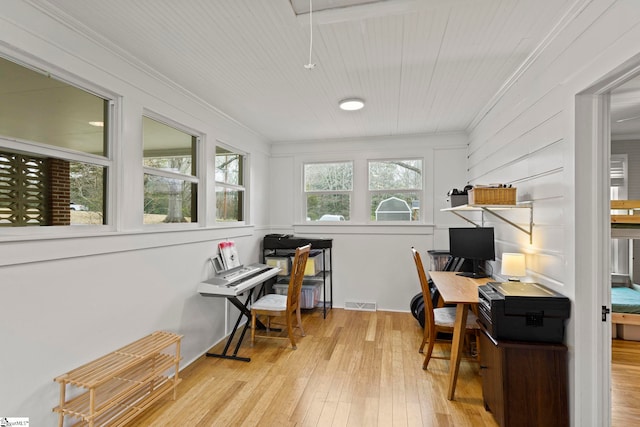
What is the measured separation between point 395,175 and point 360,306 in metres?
1.95

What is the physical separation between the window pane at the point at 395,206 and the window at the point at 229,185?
1877 mm

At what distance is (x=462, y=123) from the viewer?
3.90m

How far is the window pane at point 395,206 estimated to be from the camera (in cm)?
451

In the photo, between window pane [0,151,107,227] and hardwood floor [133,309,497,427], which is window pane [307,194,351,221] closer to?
hardwood floor [133,309,497,427]

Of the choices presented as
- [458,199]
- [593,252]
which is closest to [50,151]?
[593,252]

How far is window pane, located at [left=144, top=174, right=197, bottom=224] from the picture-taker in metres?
2.59

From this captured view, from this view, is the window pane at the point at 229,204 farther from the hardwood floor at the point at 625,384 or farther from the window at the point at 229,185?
the hardwood floor at the point at 625,384

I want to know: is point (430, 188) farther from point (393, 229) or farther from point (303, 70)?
point (303, 70)

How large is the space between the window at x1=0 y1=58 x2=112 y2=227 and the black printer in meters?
2.63

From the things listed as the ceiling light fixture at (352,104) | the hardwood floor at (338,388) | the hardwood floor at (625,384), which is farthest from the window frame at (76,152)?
the hardwood floor at (625,384)

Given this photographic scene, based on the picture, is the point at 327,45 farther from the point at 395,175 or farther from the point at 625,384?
the point at 625,384

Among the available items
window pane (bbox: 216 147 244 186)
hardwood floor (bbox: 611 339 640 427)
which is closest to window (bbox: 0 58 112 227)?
window pane (bbox: 216 147 244 186)

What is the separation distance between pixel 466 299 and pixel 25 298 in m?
2.67

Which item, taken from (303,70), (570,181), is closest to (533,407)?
(570,181)
